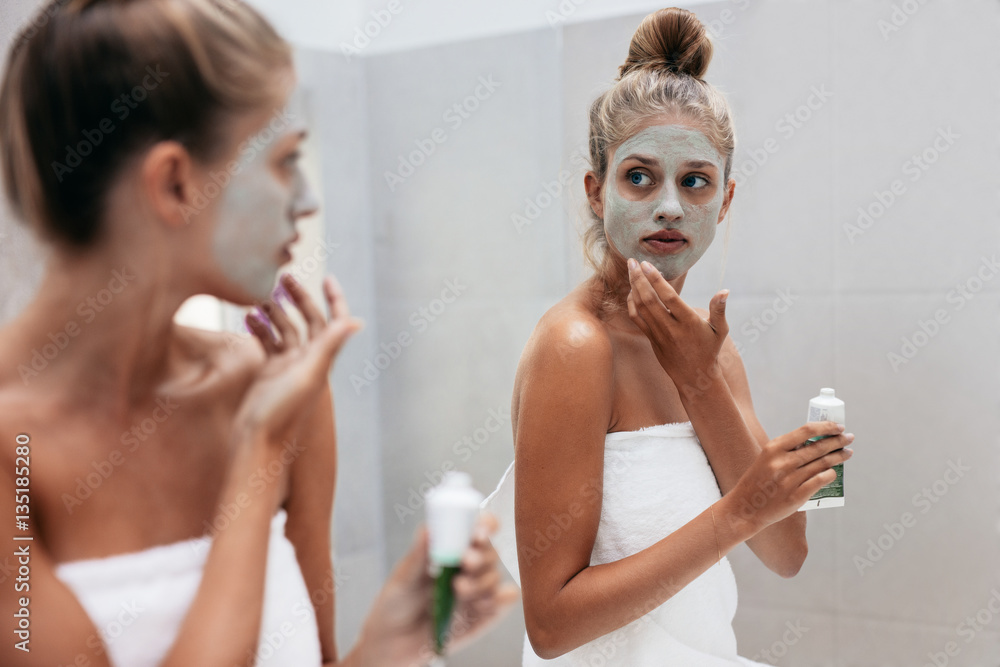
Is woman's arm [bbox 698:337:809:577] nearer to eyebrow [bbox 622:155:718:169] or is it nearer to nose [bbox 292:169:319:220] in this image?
eyebrow [bbox 622:155:718:169]

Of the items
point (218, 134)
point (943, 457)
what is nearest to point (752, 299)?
point (943, 457)

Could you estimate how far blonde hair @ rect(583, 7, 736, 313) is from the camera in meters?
0.88

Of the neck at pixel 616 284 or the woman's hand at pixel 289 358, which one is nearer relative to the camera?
the woman's hand at pixel 289 358

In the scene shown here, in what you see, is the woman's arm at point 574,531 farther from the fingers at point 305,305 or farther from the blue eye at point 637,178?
the fingers at point 305,305

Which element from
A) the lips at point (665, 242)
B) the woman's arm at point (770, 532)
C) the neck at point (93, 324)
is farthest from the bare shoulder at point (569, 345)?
the neck at point (93, 324)

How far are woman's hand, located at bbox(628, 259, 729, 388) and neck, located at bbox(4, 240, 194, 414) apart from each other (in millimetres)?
478

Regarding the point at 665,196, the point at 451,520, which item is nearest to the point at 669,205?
the point at 665,196

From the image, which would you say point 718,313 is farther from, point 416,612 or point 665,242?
point 416,612

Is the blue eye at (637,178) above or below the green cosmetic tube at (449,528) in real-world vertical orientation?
above

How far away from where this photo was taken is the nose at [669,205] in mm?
863

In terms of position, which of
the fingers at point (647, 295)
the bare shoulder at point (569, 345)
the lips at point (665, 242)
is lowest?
the bare shoulder at point (569, 345)

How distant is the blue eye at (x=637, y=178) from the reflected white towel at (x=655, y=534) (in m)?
0.28

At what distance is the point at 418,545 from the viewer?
58 centimetres

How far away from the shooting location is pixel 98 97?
49 centimetres
